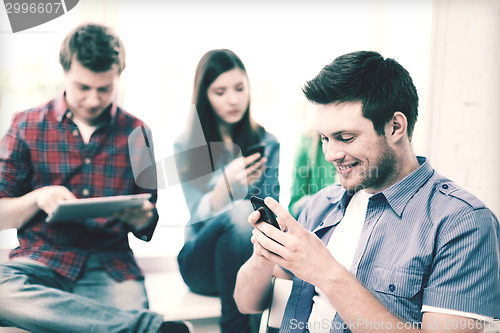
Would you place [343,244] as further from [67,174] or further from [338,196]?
[67,174]

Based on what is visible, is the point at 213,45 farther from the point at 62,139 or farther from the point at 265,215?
the point at 265,215

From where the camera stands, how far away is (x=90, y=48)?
1444mm

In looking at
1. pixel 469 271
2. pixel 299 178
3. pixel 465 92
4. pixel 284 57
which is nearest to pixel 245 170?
pixel 299 178

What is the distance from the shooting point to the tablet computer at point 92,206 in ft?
4.67

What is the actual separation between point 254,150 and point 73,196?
0.62m

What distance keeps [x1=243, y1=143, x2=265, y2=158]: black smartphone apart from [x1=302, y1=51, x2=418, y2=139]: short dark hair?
412 millimetres

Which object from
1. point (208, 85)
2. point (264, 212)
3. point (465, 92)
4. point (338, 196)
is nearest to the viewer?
point (264, 212)

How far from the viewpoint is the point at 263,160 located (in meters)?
1.62

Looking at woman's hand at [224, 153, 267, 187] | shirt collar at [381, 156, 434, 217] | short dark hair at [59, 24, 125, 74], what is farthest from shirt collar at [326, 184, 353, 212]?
short dark hair at [59, 24, 125, 74]

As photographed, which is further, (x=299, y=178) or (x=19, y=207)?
(x=299, y=178)

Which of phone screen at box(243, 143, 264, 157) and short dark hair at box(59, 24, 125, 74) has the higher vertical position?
short dark hair at box(59, 24, 125, 74)

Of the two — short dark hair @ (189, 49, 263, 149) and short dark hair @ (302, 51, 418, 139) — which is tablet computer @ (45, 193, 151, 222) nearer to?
short dark hair @ (189, 49, 263, 149)

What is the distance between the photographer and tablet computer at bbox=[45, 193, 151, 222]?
1425 millimetres

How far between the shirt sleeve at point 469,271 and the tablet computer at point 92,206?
94cm
